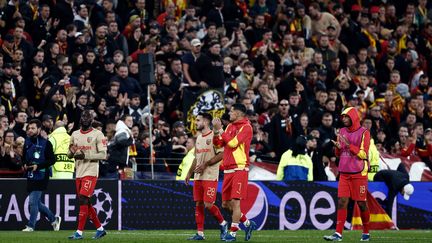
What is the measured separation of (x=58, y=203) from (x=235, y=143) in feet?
19.0

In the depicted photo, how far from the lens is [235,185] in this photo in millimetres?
21656

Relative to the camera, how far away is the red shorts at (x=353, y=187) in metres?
22.5

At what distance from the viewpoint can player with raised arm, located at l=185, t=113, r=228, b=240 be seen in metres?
22.1

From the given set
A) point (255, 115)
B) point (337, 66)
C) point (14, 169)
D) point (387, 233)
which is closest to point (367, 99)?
point (337, 66)

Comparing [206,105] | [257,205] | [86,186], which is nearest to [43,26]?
[206,105]

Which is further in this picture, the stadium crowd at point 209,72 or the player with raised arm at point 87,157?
the stadium crowd at point 209,72

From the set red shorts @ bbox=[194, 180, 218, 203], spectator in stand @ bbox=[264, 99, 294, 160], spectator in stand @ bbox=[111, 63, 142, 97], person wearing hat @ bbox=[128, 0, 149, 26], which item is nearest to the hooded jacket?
red shorts @ bbox=[194, 180, 218, 203]

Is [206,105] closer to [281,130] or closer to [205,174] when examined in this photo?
[281,130]

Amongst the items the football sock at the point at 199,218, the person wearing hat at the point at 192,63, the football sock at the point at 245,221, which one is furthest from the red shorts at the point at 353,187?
the person wearing hat at the point at 192,63

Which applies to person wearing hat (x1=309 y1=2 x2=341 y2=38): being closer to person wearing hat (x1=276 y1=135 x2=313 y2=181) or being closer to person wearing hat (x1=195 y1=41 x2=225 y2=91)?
person wearing hat (x1=195 y1=41 x2=225 y2=91)

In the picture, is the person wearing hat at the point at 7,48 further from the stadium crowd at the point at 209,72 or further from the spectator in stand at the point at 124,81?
the spectator in stand at the point at 124,81

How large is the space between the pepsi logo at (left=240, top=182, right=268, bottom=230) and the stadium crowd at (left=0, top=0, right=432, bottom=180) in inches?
64.8

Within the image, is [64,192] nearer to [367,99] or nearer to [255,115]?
[255,115]

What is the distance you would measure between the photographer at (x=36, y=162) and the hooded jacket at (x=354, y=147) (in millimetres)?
5759
